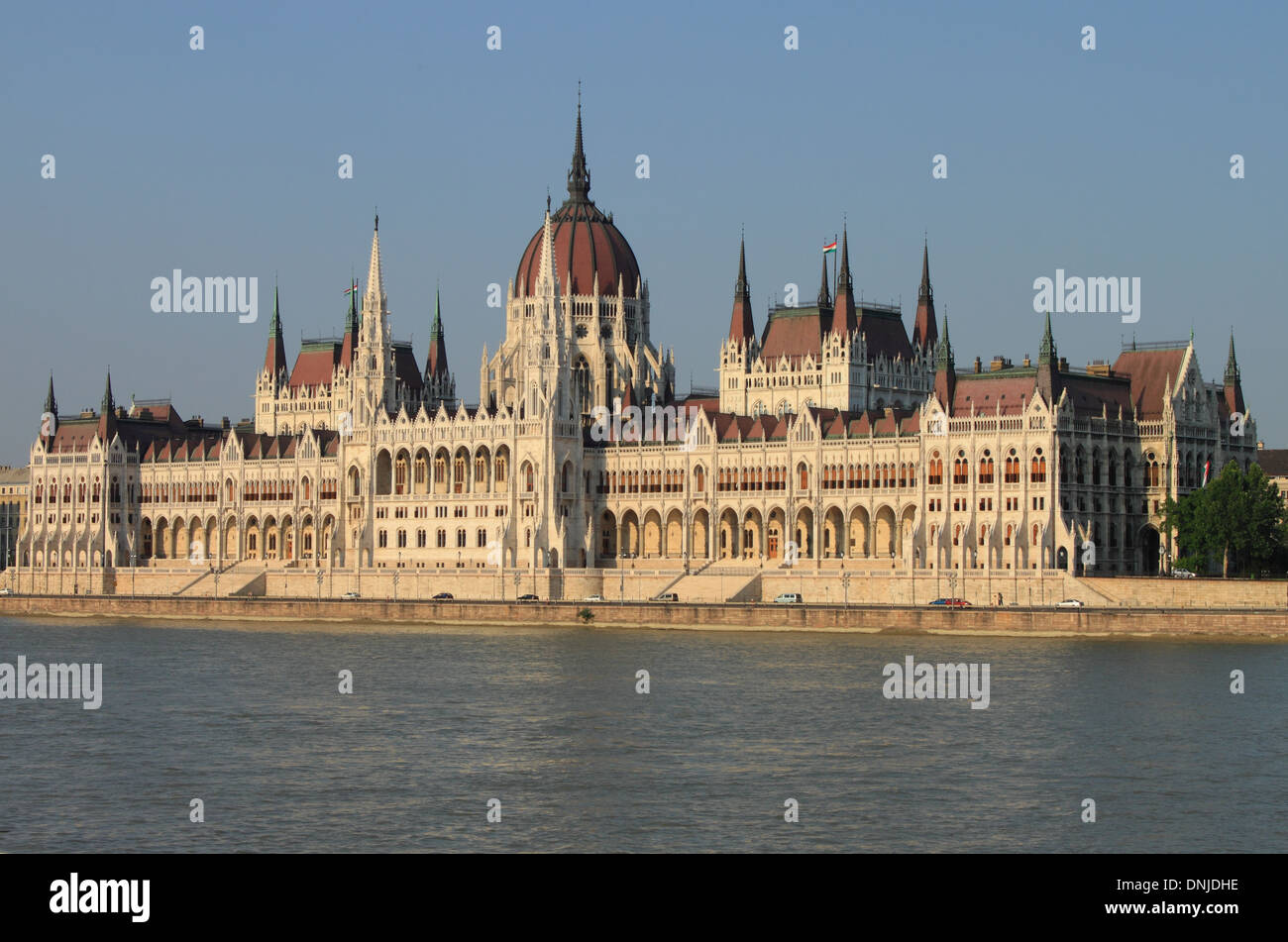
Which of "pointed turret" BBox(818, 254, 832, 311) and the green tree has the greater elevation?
"pointed turret" BBox(818, 254, 832, 311)

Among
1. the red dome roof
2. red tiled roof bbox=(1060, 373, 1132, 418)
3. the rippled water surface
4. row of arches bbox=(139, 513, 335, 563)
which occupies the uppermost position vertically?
the red dome roof

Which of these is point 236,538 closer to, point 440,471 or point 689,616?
point 440,471

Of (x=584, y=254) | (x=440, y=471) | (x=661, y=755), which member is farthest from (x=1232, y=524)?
(x=584, y=254)

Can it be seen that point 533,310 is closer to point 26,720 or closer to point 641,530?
point 641,530

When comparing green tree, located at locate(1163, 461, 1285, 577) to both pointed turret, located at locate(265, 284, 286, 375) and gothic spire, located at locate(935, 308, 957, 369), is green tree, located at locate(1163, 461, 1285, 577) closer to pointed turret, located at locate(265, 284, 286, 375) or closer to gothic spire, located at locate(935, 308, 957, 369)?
gothic spire, located at locate(935, 308, 957, 369)

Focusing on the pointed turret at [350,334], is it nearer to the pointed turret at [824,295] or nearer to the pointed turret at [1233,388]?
the pointed turret at [824,295]

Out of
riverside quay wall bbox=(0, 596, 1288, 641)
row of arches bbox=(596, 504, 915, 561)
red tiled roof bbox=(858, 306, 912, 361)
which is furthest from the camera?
red tiled roof bbox=(858, 306, 912, 361)

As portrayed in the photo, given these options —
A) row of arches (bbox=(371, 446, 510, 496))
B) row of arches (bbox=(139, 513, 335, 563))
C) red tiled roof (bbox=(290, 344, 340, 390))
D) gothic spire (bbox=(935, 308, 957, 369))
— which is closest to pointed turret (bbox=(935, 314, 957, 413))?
gothic spire (bbox=(935, 308, 957, 369))

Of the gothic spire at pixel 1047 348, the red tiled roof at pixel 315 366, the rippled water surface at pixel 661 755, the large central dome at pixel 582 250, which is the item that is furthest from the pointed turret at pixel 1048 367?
the red tiled roof at pixel 315 366
